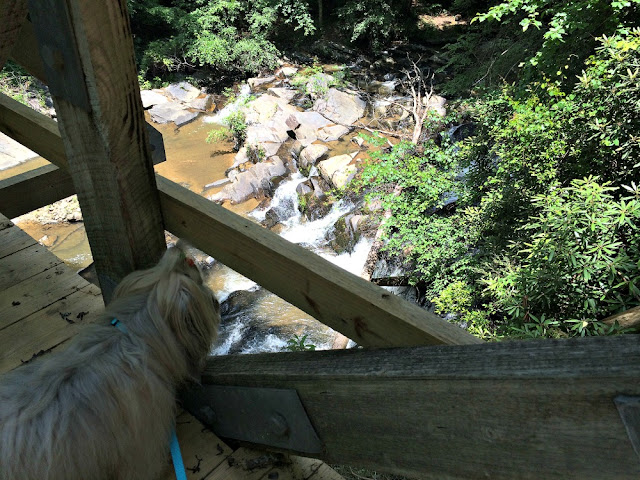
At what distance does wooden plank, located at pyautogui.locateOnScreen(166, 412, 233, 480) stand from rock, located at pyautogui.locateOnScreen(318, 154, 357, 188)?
6.59m

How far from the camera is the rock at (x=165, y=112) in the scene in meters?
11.1

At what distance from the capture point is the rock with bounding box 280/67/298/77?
12.5m

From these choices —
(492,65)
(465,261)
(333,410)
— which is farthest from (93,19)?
(492,65)

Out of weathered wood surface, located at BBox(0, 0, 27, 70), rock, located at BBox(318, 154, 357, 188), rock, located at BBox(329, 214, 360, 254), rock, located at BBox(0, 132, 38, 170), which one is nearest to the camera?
weathered wood surface, located at BBox(0, 0, 27, 70)

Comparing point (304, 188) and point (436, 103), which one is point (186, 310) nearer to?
point (304, 188)

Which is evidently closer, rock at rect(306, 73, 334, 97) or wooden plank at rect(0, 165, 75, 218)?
wooden plank at rect(0, 165, 75, 218)

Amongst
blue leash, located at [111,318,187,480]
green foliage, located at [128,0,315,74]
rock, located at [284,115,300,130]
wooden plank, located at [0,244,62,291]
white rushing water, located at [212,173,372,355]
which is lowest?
white rushing water, located at [212,173,372,355]

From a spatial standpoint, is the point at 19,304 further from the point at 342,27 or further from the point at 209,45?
A: the point at 342,27

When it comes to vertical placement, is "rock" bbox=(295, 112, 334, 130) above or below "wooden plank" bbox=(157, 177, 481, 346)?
below

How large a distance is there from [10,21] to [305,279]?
900 millimetres

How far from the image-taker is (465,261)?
4910 mm

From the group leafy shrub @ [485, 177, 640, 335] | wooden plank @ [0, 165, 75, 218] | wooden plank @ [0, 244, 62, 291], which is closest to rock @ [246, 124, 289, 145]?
leafy shrub @ [485, 177, 640, 335]

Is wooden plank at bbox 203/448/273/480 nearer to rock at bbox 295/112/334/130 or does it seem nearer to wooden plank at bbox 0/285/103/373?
wooden plank at bbox 0/285/103/373

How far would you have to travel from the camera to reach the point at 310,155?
904 centimetres
